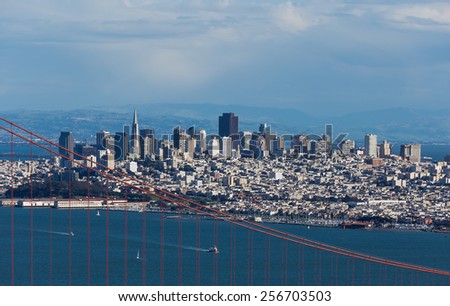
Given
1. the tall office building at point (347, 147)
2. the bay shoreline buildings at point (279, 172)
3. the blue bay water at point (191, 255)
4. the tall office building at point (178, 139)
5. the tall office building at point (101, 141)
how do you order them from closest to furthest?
the blue bay water at point (191, 255), the bay shoreline buildings at point (279, 172), the tall office building at point (101, 141), the tall office building at point (178, 139), the tall office building at point (347, 147)

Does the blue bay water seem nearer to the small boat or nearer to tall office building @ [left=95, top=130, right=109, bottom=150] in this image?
the small boat

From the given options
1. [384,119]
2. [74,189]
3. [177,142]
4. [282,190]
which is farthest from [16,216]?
[384,119]

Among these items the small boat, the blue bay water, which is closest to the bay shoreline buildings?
the blue bay water

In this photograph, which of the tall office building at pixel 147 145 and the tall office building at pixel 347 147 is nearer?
the tall office building at pixel 147 145

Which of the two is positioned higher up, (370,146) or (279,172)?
(370,146)

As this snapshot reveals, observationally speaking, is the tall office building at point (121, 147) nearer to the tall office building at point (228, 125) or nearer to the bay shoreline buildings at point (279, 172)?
the bay shoreline buildings at point (279, 172)

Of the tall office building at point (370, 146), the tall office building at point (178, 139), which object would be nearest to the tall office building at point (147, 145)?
the tall office building at point (178, 139)

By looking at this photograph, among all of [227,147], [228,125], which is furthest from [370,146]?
[228,125]

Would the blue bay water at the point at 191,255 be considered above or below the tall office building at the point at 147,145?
below

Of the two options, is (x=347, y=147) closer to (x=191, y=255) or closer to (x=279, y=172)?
(x=279, y=172)
